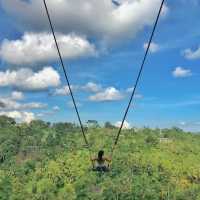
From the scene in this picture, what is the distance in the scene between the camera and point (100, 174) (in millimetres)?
153250

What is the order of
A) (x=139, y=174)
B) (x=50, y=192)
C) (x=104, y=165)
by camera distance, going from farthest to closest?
(x=139, y=174)
(x=50, y=192)
(x=104, y=165)

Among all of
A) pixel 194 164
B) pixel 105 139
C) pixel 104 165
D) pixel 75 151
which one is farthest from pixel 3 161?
pixel 104 165

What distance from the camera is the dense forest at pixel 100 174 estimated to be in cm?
14075

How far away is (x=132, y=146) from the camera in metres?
185

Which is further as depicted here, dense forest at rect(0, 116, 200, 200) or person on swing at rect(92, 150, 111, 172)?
dense forest at rect(0, 116, 200, 200)

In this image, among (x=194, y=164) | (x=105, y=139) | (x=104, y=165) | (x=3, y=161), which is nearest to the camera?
(x=104, y=165)

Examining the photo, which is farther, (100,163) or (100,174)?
(100,174)

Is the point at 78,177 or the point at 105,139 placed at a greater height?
the point at 105,139

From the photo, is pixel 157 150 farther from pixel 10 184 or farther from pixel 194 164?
pixel 10 184

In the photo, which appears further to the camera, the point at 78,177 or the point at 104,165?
the point at 78,177

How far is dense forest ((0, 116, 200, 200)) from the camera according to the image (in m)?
141

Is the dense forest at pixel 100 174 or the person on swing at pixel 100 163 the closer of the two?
the person on swing at pixel 100 163

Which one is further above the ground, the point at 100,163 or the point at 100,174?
the point at 100,174

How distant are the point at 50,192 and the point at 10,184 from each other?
1487 cm
